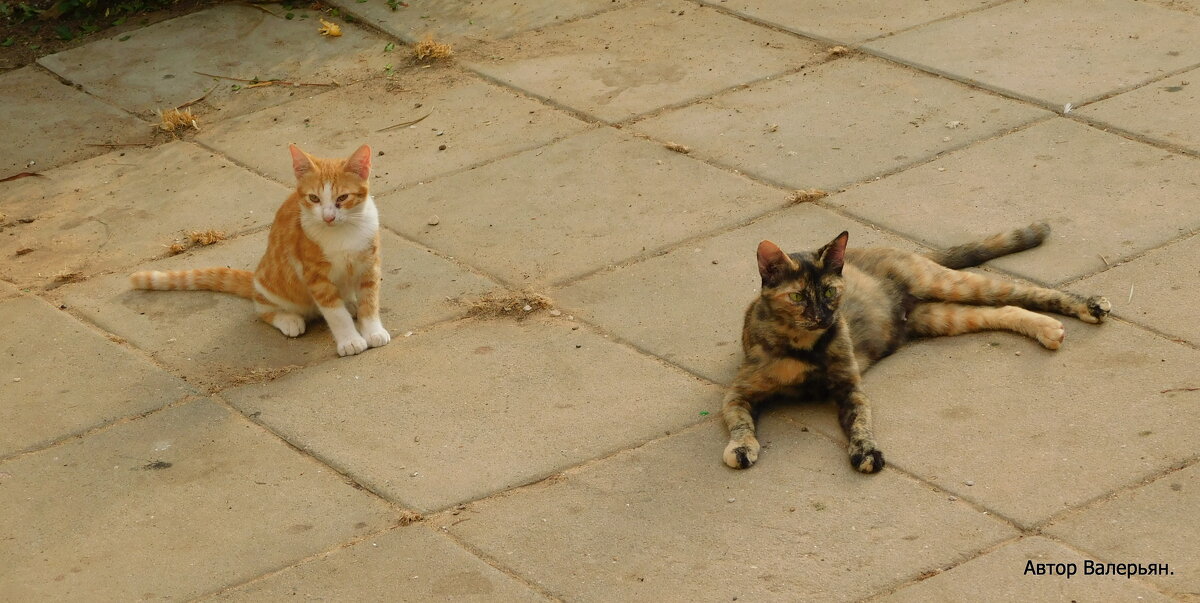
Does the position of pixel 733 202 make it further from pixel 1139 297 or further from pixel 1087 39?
pixel 1087 39

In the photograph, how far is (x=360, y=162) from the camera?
22.7ft

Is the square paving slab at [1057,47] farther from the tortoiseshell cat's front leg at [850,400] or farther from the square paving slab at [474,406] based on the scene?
the square paving slab at [474,406]

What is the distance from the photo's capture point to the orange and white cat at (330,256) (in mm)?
6855

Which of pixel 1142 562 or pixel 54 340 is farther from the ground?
pixel 1142 562

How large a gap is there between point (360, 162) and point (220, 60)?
14.1ft

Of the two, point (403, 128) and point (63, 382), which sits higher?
point (403, 128)

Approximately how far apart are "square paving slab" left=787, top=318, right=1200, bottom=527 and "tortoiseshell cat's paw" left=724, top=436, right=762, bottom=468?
0.07m

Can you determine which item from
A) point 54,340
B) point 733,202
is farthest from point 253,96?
point 733,202

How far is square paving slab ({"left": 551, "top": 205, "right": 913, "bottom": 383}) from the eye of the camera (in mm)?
6637

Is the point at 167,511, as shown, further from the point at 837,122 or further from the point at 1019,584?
the point at 837,122

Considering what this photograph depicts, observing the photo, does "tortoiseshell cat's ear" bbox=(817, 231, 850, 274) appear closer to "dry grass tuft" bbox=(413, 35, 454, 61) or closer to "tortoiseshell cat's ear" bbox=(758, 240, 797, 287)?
"tortoiseshell cat's ear" bbox=(758, 240, 797, 287)

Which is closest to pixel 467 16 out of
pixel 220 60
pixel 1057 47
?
pixel 220 60

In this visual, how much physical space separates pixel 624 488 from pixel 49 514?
2.34 metres

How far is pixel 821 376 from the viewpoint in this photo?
598 centimetres
